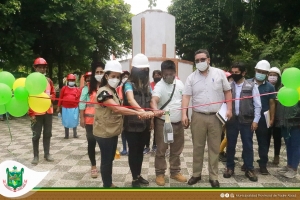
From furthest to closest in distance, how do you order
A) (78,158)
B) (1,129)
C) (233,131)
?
(1,129)
(78,158)
(233,131)

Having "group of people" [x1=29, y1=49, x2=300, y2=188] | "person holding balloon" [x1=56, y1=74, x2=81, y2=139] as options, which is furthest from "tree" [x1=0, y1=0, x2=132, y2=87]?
"group of people" [x1=29, y1=49, x2=300, y2=188]

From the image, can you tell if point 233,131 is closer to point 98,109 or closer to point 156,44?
point 98,109

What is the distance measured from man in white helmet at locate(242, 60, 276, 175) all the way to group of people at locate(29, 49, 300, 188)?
0.04 ft

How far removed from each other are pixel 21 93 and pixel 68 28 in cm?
1158

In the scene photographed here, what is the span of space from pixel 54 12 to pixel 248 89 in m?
10.6

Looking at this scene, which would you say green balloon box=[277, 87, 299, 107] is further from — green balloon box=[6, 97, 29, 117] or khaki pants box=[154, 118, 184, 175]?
green balloon box=[6, 97, 29, 117]

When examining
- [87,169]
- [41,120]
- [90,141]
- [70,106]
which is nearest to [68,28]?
[70,106]

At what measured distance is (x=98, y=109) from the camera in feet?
10.4

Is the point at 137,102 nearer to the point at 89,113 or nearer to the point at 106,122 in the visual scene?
the point at 106,122

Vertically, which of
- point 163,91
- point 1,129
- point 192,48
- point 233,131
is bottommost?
point 1,129

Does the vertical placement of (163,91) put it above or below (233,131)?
above

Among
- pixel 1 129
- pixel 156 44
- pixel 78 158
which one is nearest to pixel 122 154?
pixel 78 158

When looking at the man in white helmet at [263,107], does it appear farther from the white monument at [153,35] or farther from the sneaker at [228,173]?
the white monument at [153,35]

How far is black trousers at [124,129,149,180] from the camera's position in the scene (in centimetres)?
351
